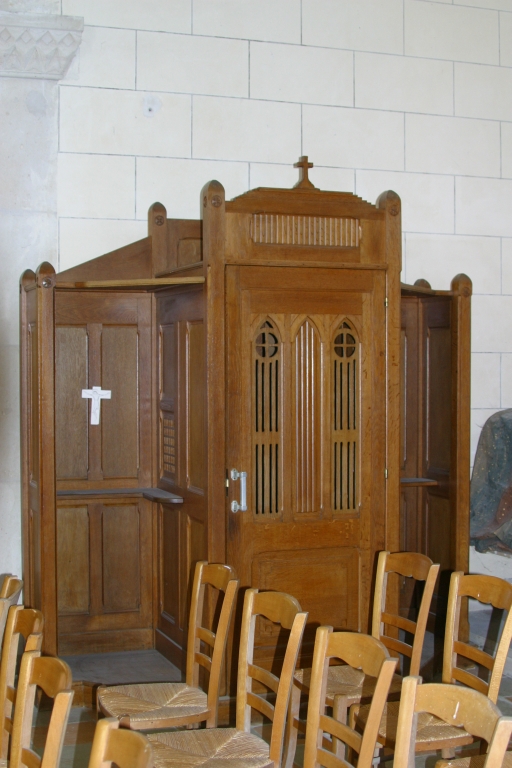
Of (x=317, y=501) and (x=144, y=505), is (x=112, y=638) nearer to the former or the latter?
(x=144, y=505)

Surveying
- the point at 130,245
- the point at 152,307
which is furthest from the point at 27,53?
the point at 152,307

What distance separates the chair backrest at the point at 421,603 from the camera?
3.50 metres

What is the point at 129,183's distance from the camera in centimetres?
511

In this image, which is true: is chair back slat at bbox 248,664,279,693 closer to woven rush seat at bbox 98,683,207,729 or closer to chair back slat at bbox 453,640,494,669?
woven rush seat at bbox 98,683,207,729

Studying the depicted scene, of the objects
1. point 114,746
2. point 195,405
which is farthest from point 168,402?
point 114,746

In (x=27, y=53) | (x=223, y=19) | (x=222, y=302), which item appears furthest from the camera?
(x=223, y=19)

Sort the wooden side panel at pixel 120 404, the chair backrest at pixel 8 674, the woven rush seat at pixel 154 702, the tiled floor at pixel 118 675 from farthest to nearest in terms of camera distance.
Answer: the wooden side panel at pixel 120 404, the tiled floor at pixel 118 675, the woven rush seat at pixel 154 702, the chair backrest at pixel 8 674

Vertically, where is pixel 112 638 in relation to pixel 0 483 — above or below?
below

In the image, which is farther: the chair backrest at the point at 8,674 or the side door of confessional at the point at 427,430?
the side door of confessional at the point at 427,430

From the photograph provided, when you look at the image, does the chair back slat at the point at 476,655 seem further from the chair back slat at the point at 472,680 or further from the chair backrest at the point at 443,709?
the chair backrest at the point at 443,709

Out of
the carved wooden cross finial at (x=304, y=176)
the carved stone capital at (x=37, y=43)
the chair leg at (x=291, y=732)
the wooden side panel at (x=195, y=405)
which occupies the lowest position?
the chair leg at (x=291, y=732)

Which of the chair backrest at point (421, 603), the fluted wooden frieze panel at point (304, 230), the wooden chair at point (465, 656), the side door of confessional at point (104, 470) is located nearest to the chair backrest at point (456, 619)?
the wooden chair at point (465, 656)

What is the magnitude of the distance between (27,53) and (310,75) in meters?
1.63

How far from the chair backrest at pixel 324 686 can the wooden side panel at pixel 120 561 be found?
2.40m
